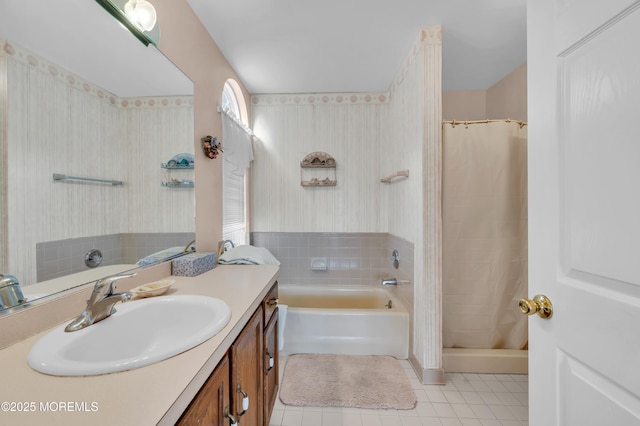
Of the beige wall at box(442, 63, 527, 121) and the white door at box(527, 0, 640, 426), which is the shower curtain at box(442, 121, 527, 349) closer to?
the beige wall at box(442, 63, 527, 121)

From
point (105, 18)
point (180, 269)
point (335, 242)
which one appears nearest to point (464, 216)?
point (335, 242)

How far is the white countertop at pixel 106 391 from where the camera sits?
41 cm

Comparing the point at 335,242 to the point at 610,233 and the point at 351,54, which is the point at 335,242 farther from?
the point at 610,233

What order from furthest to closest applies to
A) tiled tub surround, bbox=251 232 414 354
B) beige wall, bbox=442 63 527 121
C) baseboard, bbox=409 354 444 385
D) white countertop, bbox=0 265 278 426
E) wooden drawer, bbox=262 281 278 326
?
tiled tub surround, bbox=251 232 414 354, beige wall, bbox=442 63 527 121, baseboard, bbox=409 354 444 385, wooden drawer, bbox=262 281 278 326, white countertop, bbox=0 265 278 426

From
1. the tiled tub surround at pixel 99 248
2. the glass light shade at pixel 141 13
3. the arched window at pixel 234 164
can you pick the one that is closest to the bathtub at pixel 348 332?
the arched window at pixel 234 164

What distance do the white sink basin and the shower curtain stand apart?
5.73 feet

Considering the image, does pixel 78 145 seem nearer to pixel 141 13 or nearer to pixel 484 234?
pixel 141 13

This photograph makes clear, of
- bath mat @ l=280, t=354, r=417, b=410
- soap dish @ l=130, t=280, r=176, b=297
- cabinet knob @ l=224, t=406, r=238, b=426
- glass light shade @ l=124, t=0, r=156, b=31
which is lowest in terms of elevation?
bath mat @ l=280, t=354, r=417, b=410

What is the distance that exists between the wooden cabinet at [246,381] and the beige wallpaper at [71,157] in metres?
0.64

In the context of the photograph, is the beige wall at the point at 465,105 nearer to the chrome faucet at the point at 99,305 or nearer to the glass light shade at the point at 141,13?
the glass light shade at the point at 141,13

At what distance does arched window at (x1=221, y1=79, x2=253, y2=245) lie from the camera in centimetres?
202

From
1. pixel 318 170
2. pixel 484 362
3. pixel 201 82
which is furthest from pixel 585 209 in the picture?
pixel 318 170

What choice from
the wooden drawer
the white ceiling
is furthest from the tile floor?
the white ceiling

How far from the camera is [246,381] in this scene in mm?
950
